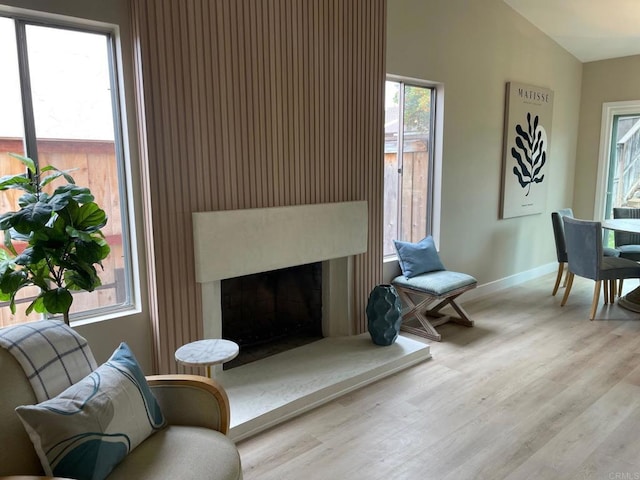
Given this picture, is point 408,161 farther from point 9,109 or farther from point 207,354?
point 9,109

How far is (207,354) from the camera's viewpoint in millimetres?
2098

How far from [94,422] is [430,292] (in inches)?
106

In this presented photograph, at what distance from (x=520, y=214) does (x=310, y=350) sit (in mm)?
3212

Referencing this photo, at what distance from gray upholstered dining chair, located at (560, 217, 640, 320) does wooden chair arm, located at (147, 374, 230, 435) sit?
3.70 metres

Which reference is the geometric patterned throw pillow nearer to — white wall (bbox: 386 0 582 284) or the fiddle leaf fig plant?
the fiddle leaf fig plant

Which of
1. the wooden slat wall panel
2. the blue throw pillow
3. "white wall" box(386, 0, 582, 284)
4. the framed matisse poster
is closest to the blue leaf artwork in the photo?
the framed matisse poster

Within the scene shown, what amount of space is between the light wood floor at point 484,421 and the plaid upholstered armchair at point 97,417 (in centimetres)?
58

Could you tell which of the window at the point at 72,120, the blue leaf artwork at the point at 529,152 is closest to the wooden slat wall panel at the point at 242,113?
the window at the point at 72,120

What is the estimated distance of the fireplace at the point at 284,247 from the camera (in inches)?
107

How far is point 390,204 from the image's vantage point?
4.19 meters

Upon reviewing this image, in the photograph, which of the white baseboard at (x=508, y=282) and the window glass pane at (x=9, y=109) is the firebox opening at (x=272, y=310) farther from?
the white baseboard at (x=508, y=282)

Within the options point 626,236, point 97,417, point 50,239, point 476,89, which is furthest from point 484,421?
point 626,236

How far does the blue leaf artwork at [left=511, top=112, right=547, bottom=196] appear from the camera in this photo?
5082 millimetres

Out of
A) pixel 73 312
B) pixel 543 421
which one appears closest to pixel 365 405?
pixel 543 421
